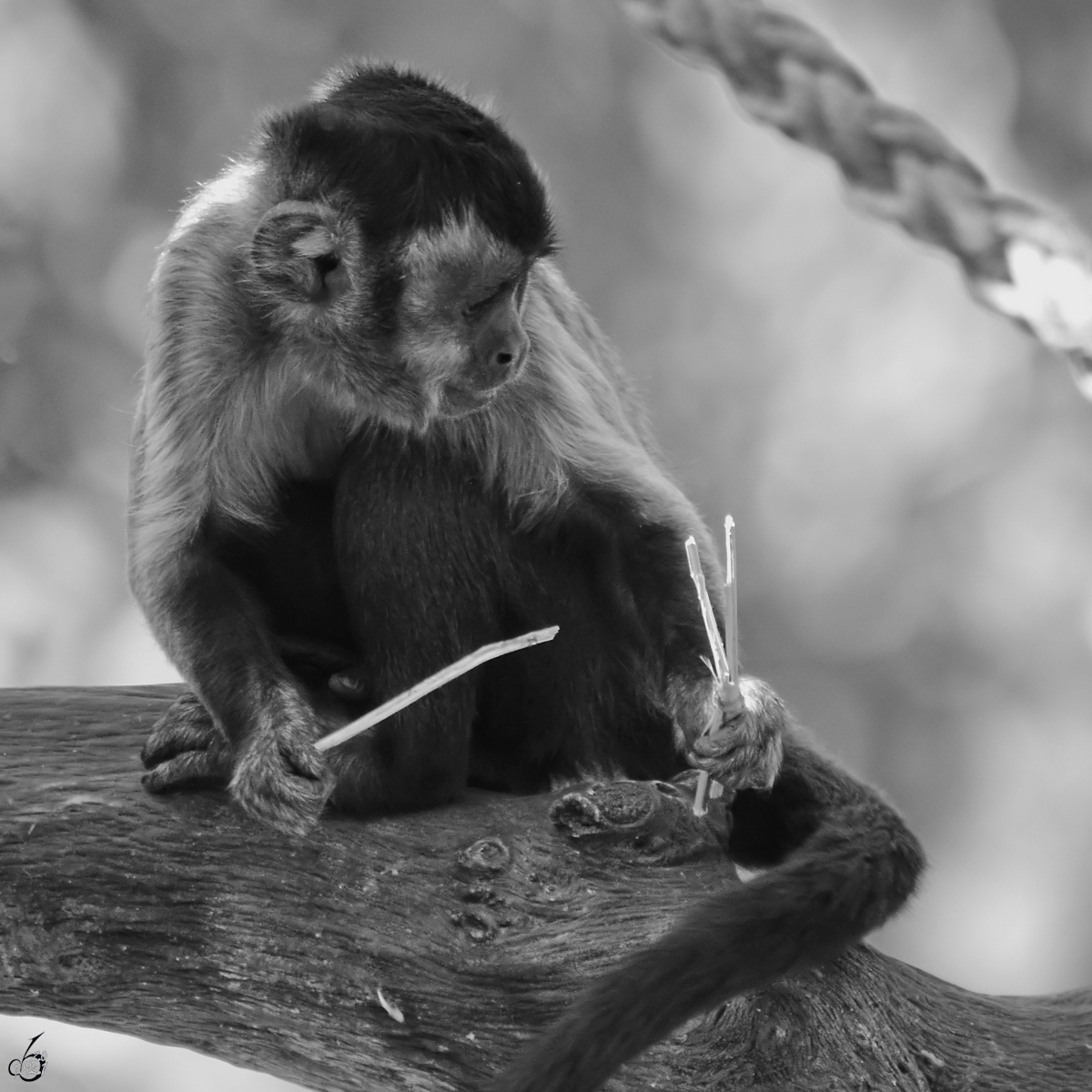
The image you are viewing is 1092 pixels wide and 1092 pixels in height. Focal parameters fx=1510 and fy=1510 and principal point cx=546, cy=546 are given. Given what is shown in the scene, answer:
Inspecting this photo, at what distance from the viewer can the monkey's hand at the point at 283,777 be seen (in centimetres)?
326

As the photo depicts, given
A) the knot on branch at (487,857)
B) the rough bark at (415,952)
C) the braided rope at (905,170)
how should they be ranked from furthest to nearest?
1. the knot on branch at (487,857)
2. the rough bark at (415,952)
3. the braided rope at (905,170)

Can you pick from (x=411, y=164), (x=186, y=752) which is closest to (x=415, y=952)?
(x=186, y=752)

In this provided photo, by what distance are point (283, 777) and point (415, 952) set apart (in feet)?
1.61

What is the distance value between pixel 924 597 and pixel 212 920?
17.7ft

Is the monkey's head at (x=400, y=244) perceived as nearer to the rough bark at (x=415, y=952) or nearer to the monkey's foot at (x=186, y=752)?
the monkey's foot at (x=186, y=752)

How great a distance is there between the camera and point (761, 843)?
3820mm

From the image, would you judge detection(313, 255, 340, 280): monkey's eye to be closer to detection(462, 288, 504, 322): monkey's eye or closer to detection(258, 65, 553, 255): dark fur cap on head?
detection(258, 65, 553, 255): dark fur cap on head

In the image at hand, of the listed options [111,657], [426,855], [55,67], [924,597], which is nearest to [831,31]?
[924,597]

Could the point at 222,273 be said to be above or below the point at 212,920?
above

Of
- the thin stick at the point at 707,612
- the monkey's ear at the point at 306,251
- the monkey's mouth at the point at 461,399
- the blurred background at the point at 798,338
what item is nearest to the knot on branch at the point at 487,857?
the thin stick at the point at 707,612

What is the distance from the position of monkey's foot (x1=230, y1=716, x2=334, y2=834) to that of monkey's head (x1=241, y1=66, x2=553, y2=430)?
2.75ft

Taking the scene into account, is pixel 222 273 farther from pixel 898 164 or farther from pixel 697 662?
pixel 898 164

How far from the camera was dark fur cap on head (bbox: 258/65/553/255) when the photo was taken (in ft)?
11.4

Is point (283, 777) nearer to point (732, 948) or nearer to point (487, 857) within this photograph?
point (487, 857)
